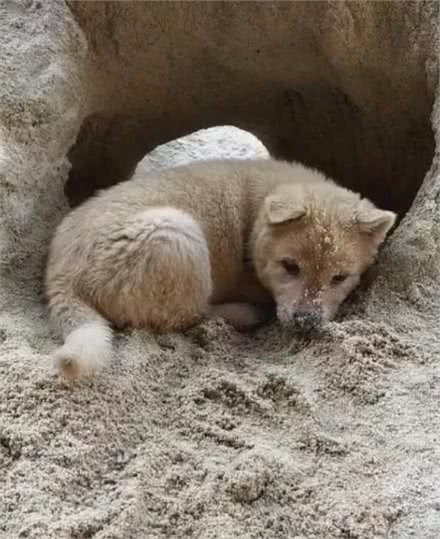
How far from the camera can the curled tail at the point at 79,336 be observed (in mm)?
2758

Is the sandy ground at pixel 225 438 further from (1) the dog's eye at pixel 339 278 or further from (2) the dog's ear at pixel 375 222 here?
(2) the dog's ear at pixel 375 222

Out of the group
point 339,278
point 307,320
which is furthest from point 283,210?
point 307,320

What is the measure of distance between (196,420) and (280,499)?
1.35ft

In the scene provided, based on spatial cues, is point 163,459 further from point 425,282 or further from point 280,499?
point 425,282

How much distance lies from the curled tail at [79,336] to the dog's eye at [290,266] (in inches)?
32.4

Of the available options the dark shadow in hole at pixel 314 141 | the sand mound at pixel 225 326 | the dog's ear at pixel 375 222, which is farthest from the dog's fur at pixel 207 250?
the dark shadow in hole at pixel 314 141

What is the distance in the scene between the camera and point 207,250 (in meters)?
3.45

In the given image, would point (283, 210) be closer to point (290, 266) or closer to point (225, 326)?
point (290, 266)

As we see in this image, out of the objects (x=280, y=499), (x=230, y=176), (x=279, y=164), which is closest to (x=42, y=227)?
(x=230, y=176)

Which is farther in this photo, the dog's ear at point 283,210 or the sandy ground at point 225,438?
the dog's ear at point 283,210

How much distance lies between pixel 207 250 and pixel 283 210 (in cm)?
36

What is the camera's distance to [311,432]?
9.09 feet

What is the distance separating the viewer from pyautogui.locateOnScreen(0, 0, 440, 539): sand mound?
8.24ft

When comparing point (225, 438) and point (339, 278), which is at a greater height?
point (339, 278)
